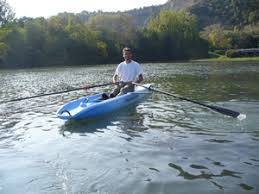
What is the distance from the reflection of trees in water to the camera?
43.9 feet

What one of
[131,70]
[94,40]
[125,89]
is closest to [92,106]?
[125,89]

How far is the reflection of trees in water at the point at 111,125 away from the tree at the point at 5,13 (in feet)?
310

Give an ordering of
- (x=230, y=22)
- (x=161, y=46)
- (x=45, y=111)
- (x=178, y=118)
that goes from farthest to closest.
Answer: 1. (x=230, y=22)
2. (x=161, y=46)
3. (x=45, y=111)
4. (x=178, y=118)

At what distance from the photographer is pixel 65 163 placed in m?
9.77

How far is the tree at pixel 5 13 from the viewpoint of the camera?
10485 cm

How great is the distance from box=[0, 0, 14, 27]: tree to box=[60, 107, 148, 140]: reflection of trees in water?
94544mm

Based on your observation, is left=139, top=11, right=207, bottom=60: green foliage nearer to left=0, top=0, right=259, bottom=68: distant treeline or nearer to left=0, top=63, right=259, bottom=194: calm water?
left=0, top=0, right=259, bottom=68: distant treeline

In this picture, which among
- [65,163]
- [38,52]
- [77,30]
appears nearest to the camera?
[65,163]

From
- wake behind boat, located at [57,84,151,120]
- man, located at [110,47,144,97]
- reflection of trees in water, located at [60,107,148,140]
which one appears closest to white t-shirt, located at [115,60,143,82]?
man, located at [110,47,144,97]

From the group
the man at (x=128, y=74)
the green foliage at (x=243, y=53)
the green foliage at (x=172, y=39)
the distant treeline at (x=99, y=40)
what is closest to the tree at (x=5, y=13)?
the distant treeline at (x=99, y=40)

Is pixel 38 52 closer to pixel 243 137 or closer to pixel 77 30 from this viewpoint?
pixel 77 30

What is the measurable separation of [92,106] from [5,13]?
10093 cm

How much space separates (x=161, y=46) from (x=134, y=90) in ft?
296

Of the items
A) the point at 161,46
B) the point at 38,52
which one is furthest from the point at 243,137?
the point at 161,46
